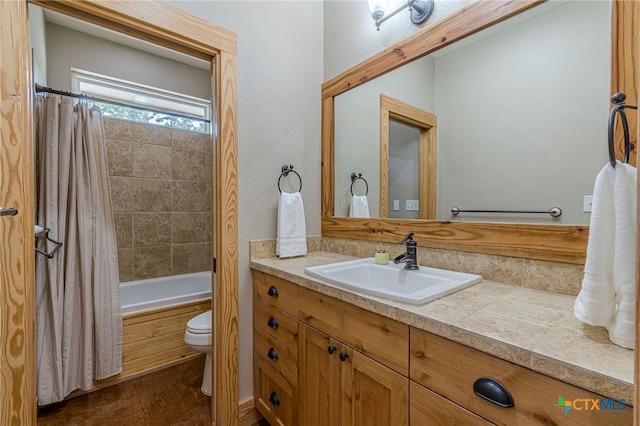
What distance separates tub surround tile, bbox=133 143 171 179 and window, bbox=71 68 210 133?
27 cm

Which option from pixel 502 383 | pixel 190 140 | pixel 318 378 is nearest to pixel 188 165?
pixel 190 140

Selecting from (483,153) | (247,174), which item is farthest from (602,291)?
(247,174)

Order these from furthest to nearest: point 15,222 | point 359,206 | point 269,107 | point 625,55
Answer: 1. point 359,206
2. point 269,107
3. point 15,222
4. point 625,55

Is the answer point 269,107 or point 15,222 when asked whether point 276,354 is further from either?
point 269,107

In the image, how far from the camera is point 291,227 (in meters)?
1.67

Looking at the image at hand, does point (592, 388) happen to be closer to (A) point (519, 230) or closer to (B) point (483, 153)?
(A) point (519, 230)

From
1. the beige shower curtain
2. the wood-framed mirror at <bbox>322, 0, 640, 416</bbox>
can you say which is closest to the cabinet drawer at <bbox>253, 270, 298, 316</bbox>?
the wood-framed mirror at <bbox>322, 0, 640, 416</bbox>

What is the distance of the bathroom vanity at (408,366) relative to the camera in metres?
0.56

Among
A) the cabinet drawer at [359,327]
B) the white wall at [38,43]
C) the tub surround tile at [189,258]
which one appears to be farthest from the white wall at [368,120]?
the tub surround tile at [189,258]

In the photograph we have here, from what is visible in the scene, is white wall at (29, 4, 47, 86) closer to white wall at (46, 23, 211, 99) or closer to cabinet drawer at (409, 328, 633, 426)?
white wall at (46, 23, 211, 99)

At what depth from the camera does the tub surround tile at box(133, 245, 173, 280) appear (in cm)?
270

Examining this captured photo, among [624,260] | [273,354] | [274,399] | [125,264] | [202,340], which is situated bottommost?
[274,399]

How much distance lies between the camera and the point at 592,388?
513 mm

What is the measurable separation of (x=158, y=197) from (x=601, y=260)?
10.3 ft
